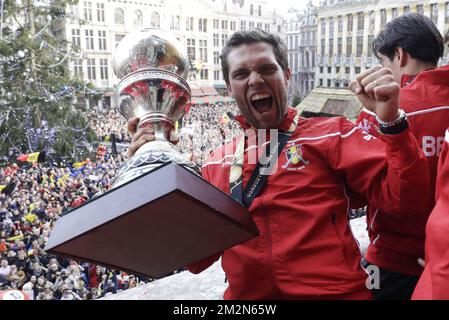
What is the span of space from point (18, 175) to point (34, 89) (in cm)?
436

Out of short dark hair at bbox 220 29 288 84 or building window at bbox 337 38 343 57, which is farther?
building window at bbox 337 38 343 57

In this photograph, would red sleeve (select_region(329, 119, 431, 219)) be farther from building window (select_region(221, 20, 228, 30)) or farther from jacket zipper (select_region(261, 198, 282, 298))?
building window (select_region(221, 20, 228, 30))

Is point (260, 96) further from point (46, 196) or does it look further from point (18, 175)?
point (18, 175)

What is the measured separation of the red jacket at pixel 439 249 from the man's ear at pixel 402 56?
1.05 m

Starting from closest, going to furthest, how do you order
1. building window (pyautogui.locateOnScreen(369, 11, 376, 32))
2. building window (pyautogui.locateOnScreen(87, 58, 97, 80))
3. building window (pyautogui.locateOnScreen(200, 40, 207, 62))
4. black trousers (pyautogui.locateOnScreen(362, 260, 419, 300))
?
black trousers (pyautogui.locateOnScreen(362, 260, 419, 300)) → building window (pyautogui.locateOnScreen(369, 11, 376, 32)) → building window (pyautogui.locateOnScreen(87, 58, 97, 80)) → building window (pyautogui.locateOnScreen(200, 40, 207, 62))

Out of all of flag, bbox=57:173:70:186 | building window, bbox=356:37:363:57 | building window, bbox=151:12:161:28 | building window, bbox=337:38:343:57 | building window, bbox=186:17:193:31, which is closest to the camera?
flag, bbox=57:173:70:186

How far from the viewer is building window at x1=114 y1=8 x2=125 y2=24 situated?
119ft

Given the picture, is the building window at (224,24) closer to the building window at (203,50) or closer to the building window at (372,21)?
the building window at (203,50)

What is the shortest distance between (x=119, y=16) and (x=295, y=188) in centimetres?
3800

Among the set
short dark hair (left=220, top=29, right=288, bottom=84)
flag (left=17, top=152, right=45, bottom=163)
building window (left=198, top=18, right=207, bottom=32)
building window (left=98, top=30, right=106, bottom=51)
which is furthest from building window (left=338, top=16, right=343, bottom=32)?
short dark hair (left=220, top=29, right=288, bottom=84)

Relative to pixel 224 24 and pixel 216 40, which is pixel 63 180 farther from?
pixel 224 24

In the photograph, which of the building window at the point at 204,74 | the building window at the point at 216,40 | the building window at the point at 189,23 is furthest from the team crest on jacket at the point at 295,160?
the building window at the point at 216,40

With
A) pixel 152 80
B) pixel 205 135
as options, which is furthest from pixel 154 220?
pixel 205 135

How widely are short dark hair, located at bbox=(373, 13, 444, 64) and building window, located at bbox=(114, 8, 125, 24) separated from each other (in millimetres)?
37162
